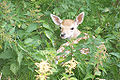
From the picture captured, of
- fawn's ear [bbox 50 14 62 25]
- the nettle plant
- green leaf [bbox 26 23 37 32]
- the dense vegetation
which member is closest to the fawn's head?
fawn's ear [bbox 50 14 62 25]

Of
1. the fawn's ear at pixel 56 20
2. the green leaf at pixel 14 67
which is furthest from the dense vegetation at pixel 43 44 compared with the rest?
the fawn's ear at pixel 56 20

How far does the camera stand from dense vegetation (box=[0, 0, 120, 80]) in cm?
306

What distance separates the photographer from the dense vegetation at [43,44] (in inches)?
120

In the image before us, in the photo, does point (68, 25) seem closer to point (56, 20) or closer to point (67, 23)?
point (67, 23)

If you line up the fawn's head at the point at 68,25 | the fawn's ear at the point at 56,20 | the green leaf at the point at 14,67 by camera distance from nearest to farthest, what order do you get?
1. the green leaf at the point at 14,67
2. the fawn's head at the point at 68,25
3. the fawn's ear at the point at 56,20

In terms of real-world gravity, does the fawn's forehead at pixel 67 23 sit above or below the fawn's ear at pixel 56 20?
below

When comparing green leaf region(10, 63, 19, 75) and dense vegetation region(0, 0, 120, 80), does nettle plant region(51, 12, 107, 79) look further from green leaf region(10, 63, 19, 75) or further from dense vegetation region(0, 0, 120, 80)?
green leaf region(10, 63, 19, 75)

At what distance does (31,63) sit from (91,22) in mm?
2773

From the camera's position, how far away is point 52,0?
5.23 meters

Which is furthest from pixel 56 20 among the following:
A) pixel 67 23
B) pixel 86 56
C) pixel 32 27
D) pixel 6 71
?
pixel 86 56

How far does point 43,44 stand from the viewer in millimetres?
A: 4105

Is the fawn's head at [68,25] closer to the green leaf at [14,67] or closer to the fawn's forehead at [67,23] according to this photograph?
the fawn's forehead at [67,23]

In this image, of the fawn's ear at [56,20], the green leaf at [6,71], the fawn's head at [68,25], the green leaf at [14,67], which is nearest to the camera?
the green leaf at [14,67]

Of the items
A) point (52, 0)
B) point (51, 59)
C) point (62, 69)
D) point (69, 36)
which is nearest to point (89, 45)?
point (62, 69)
